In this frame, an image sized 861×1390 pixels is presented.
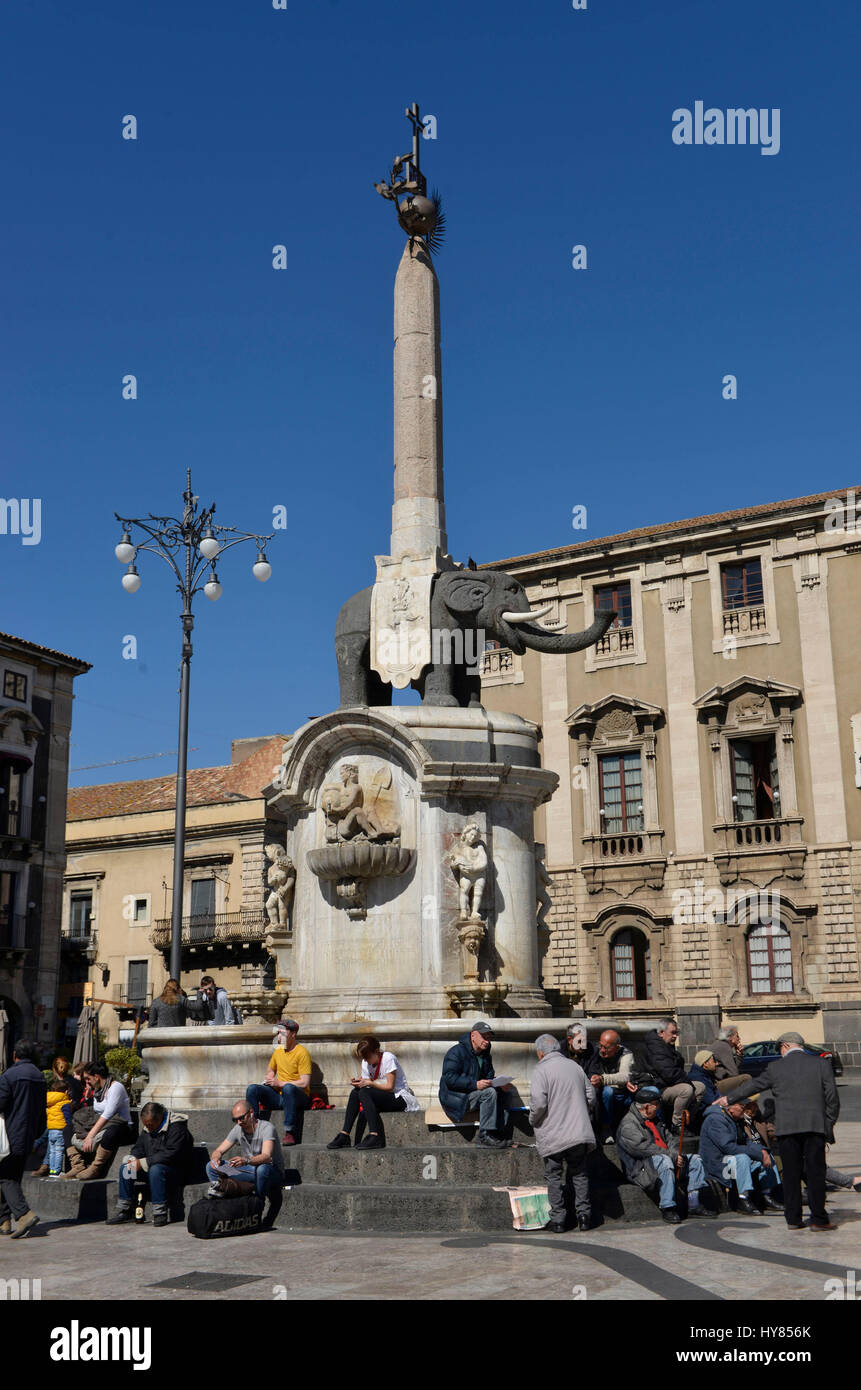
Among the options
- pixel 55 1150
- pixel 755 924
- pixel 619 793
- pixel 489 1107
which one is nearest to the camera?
pixel 489 1107

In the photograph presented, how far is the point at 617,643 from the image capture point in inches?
1545

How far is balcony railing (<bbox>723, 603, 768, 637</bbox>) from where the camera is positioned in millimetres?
37000

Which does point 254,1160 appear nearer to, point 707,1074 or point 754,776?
point 707,1074

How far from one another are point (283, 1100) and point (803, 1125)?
438 cm

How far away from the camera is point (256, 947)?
151ft

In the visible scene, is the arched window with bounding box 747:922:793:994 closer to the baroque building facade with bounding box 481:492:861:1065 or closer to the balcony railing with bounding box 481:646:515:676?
the baroque building facade with bounding box 481:492:861:1065

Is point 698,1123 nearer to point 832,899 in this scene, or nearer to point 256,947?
point 832,899

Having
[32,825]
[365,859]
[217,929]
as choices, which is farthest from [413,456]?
[217,929]

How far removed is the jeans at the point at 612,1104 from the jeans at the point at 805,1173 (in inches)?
62.8

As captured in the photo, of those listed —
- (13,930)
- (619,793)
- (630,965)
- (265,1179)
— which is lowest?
(265,1179)

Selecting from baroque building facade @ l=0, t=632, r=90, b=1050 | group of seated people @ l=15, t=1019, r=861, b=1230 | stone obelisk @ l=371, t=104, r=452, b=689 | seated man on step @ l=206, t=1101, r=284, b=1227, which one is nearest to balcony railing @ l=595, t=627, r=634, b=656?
baroque building facade @ l=0, t=632, r=90, b=1050

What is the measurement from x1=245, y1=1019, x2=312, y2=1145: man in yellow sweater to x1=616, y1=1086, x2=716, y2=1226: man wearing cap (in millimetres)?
2795
